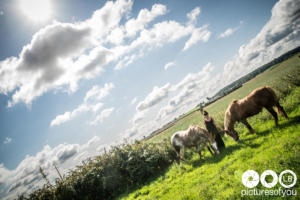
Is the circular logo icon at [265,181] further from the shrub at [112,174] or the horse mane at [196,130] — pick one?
the shrub at [112,174]

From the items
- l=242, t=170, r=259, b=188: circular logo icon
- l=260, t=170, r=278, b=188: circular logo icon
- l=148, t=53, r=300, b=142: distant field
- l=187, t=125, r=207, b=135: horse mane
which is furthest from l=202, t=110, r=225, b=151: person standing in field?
l=148, t=53, r=300, b=142: distant field

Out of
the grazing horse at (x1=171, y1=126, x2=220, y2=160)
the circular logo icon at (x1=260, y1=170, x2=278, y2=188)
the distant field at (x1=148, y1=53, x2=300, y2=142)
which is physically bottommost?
the distant field at (x1=148, y1=53, x2=300, y2=142)

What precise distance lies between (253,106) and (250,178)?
468 cm

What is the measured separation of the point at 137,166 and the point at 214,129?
22.3ft

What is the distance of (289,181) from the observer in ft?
12.5

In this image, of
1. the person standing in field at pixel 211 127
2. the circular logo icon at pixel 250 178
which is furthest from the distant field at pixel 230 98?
the circular logo icon at pixel 250 178

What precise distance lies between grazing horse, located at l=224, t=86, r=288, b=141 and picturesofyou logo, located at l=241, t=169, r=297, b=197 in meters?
4.37

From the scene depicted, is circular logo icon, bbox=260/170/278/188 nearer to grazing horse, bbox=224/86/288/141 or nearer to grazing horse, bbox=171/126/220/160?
grazing horse, bbox=171/126/220/160

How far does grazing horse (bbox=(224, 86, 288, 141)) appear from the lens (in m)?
7.52

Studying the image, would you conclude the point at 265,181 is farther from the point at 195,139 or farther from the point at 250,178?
the point at 195,139

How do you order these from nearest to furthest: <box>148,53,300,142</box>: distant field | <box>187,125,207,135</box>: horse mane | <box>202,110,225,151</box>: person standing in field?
<box>202,110,225,151</box>: person standing in field → <box>187,125,207,135</box>: horse mane → <box>148,53,300,142</box>: distant field

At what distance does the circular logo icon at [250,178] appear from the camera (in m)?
4.39

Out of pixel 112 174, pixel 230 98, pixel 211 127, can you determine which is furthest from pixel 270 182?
pixel 230 98

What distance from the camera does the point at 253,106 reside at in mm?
7891
